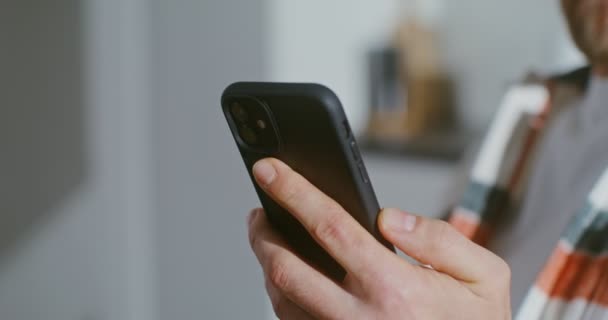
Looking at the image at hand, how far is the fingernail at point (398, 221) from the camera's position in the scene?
350mm

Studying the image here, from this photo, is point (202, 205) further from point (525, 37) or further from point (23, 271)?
point (525, 37)

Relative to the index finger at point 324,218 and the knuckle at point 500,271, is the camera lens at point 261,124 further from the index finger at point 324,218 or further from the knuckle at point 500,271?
the knuckle at point 500,271

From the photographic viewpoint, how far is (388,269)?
13.4 inches

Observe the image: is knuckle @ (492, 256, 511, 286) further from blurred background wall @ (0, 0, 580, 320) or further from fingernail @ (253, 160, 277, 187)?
blurred background wall @ (0, 0, 580, 320)

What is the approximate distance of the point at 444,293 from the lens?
1.15 feet

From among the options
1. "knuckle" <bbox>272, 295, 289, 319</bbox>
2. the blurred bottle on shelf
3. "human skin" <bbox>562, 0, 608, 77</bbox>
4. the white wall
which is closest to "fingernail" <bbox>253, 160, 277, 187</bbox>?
"knuckle" <bbox>272, 295, 289, 319</bbox>

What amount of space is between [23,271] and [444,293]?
25.0 inches

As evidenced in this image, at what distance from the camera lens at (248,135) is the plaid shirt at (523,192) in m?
0.25

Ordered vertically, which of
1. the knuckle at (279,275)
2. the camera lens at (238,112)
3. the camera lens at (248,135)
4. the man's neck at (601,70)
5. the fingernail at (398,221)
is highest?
the camera lens at (238,112)

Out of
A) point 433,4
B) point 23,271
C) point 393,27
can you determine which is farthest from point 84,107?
point 433,4

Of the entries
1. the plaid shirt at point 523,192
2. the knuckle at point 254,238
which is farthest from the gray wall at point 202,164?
the knuckle at point 254,238

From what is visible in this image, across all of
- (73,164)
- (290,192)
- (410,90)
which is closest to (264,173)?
(290,192)

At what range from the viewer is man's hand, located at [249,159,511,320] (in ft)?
1.12

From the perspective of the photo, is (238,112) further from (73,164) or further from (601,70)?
(73,164)
